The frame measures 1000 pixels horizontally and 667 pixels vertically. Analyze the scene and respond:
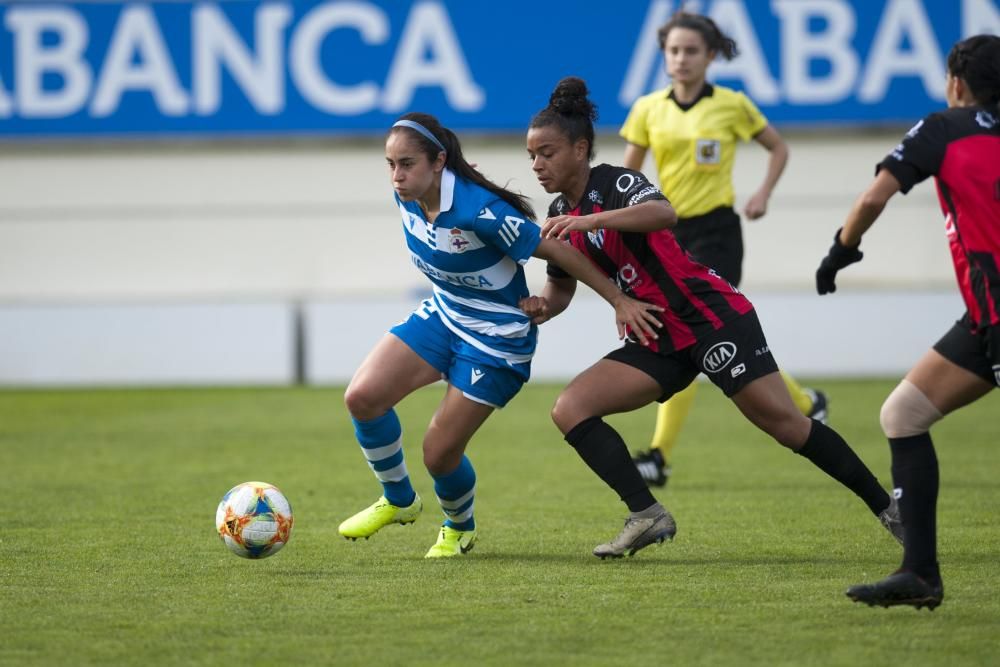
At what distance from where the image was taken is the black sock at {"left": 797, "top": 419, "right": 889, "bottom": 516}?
538cm

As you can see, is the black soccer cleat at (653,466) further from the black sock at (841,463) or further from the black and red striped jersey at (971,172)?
the black and red striped jersey at (971,172)

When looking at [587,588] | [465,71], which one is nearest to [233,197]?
[465,71]

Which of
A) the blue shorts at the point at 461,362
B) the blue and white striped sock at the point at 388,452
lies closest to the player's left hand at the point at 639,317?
the blue shorts at the point at 461,362

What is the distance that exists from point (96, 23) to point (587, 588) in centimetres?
1200

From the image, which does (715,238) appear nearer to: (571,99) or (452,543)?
(571,99)

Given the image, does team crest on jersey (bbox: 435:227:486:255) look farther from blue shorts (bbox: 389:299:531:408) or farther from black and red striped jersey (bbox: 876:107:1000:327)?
black and red striped jersey (bbox: 876:107:1000:327)

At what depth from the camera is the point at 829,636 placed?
13.4 ft

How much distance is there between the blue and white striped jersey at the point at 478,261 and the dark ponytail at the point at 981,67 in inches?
63.2

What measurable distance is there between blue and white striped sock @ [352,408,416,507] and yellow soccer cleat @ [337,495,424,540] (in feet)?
0.08

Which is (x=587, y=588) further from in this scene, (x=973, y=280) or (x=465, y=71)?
(x=465, y=71)

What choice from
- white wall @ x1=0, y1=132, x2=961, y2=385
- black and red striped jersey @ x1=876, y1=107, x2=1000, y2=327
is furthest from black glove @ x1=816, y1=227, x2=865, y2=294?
white wall @ x1=0, y1=132, x2=961, y2=385

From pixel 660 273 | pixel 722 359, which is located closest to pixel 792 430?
pixel 722 359

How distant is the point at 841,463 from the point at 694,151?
2.88m

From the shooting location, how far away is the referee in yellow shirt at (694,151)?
7672 mm
